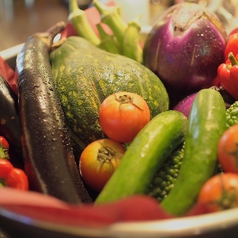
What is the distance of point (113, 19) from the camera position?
917mm

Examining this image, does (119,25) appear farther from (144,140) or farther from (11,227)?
(11,227)

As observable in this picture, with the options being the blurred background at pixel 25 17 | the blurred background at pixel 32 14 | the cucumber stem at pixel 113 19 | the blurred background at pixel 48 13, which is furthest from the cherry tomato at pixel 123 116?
the blurred background at pixel 25 17

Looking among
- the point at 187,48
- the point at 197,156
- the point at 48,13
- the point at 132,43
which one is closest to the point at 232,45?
the point at 187,48

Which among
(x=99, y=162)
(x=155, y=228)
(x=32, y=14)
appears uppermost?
(x=155, y=228)

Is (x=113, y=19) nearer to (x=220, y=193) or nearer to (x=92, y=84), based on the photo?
(x=92, y=84)

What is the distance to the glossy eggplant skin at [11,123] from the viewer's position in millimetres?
658

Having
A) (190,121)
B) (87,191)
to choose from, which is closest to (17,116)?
(87,191)

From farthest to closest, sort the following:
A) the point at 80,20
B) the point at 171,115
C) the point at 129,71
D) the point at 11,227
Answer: the point at 80,20, the point at 129,71, the point at 171,115, the point at 11,227

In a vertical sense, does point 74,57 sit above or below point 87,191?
above

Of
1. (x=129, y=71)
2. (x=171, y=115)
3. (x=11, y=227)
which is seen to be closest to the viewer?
(x=11, y=227)

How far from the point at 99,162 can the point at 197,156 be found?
0.52ft

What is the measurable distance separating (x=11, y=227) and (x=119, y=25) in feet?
1.92

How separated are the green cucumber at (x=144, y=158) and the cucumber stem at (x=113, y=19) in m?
0.40

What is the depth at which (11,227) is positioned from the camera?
458 millimetres
